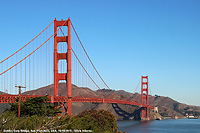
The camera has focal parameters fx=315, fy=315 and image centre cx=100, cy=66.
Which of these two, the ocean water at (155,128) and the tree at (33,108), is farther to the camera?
the ocean water at (155,128)

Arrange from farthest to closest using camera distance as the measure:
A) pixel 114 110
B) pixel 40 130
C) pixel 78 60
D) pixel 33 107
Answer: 1. pixel 114 110
2. pixel 78 60
3. pixel 33 107
4. pixel 40 130

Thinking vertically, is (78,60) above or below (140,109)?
above

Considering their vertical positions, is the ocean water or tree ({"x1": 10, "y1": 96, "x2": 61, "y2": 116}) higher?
tree ({"x1": 10, "y1": 96, "x2": 61, "y2": 116})

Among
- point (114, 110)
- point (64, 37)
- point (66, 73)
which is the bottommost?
point (114, 110)

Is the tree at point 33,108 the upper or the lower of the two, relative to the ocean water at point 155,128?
upper

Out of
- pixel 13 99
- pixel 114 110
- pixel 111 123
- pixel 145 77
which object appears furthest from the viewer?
pixel 114 110

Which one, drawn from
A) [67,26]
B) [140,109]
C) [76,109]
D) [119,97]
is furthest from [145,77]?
[67,26]

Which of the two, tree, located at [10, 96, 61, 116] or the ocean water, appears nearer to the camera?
tree, located at [10, 96, 61, 116]

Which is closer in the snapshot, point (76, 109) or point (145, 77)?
point (145, 77)

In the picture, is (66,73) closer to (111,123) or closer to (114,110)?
(111,123)
